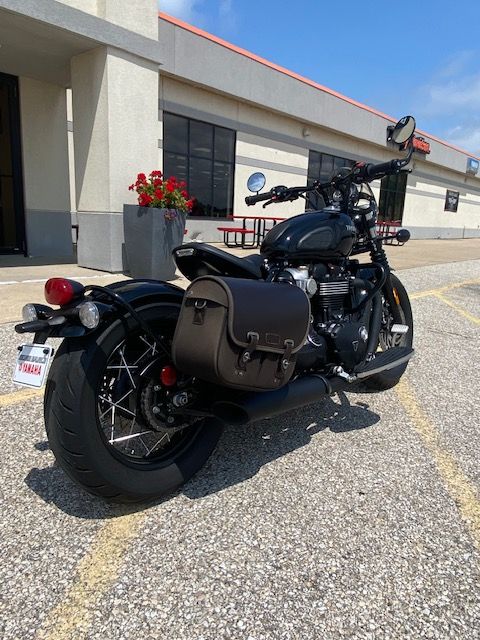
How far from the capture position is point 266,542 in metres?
1.96

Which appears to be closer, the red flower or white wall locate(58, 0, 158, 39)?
white wall locate(58, 0, 158, 39)

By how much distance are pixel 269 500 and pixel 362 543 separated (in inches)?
18.4

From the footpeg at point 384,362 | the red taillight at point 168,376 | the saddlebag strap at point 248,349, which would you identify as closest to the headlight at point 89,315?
the red taillight at point 168,376

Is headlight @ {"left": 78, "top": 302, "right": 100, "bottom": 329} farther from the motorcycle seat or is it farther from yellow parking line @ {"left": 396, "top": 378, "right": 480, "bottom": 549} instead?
yellow parking line @ {"left": 396, "top": 378, "right": 480, "bottom": 549}

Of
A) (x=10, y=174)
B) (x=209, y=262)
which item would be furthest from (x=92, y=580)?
(x=10, y=174)

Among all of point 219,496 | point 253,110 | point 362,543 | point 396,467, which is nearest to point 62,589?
point 219,496

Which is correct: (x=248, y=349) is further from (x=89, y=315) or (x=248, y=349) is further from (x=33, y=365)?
(x=33, y=365)

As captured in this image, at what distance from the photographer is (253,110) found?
1505 cm

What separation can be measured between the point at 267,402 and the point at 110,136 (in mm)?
6722

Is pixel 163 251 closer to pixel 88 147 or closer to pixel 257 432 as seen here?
pixel 88 147

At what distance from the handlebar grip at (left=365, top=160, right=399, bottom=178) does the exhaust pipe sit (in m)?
1.53

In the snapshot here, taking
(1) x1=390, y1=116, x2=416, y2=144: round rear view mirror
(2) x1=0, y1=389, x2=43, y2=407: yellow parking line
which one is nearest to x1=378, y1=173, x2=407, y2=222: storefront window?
(1) x1=390, y1=116, x2=416, y2=144: round rear view mirror

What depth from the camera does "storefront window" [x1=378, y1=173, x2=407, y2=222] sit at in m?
23.8

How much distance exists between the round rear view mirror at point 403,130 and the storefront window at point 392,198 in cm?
2156
